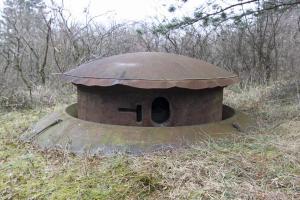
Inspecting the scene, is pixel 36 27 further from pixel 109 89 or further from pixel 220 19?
pixel 109 89

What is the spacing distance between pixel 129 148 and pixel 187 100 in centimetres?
97

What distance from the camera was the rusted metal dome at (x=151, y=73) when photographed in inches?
163

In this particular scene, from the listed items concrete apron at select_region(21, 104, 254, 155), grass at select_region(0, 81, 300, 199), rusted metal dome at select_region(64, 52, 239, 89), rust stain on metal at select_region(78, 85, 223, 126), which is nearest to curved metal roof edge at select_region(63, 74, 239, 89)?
rusted metal dome at select_region(64, 52, 239, 89)

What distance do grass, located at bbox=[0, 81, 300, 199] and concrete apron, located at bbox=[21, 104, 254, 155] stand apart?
0.14 meters

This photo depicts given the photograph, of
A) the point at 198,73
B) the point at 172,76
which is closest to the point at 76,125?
the point at 172,76

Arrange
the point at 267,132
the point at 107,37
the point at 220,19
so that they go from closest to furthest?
the point at 267,132 < the point at 220,19 < the point at 107,37

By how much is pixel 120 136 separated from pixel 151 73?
2.65 feet

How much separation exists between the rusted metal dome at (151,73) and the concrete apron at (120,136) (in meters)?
0.48

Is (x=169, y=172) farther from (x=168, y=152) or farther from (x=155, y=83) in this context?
(x=155, y=83)

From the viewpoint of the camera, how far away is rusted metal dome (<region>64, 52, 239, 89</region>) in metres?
4.14

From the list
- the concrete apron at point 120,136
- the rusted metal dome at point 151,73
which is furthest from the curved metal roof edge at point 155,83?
the concrete apron at point 120,136

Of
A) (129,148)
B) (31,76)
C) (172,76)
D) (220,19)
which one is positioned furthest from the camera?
(31,76)

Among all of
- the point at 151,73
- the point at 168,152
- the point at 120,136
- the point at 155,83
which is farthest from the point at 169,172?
the point at 151,73

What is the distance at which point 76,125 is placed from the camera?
4.40 m
